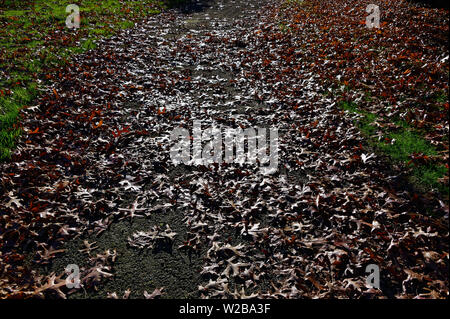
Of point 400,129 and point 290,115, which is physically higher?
point 290,115

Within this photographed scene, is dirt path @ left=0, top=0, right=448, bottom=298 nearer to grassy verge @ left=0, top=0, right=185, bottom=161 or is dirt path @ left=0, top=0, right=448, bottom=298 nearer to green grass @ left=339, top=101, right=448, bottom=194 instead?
green grass @ left=339, top=101, right=448, bottom=194

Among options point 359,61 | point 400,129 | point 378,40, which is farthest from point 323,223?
point 378,40

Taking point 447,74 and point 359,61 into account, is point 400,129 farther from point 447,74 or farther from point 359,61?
point 359,61

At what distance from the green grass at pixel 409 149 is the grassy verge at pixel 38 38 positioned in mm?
7046

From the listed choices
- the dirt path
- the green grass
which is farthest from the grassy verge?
Result: the green grass

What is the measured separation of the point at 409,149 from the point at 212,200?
3568 millimetres

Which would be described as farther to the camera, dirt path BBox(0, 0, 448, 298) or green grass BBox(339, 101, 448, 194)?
green grass BBox(339, 101, 448, 194)

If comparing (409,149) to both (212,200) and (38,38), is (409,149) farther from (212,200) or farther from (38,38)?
(38,38)

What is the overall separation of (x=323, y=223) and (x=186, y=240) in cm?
204

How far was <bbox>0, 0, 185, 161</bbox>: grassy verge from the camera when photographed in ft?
20.6

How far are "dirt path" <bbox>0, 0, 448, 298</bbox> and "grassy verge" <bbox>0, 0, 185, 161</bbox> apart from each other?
1.72 ft

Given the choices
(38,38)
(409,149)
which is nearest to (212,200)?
(409,149)

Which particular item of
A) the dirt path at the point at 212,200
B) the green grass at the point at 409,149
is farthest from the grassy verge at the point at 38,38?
the green grass at the point at 409,149

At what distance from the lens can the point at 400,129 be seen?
16.3ft
